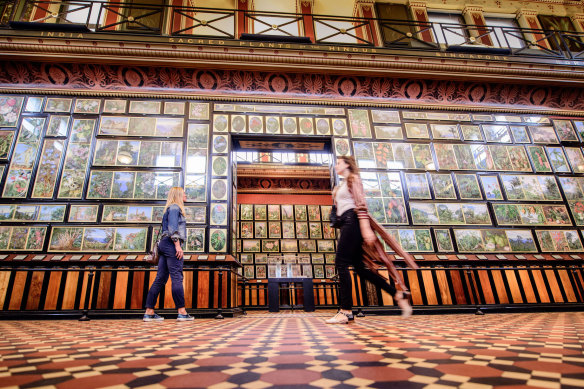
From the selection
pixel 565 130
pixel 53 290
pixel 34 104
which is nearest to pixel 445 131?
pixel 565 130

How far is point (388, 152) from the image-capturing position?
20.6ft

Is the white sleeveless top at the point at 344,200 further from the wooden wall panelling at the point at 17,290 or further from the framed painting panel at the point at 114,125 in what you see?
the wooden wall panelling at the point at 17,290

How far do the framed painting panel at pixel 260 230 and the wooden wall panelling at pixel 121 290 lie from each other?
5.52m

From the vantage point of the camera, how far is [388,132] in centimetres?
645

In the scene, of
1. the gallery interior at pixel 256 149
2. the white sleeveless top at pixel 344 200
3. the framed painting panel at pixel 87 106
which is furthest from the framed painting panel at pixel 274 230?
the white sleeveless top at pixel 344 200

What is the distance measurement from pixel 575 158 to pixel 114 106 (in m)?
10.1

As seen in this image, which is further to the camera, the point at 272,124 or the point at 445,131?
the point at 445,131

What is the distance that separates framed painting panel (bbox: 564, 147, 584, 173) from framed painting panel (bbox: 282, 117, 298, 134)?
242 inches

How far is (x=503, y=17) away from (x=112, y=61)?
36.0 feet

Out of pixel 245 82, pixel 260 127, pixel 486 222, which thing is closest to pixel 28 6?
pixel 245 82

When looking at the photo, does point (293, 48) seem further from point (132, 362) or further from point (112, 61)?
point (132, 362)

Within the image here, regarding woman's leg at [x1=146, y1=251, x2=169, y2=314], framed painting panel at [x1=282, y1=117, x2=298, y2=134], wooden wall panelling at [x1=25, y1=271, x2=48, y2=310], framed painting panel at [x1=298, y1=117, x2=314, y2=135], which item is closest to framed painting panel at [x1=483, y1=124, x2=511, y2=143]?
framed painting panel at [x1=298, y1=117, x2=314, y2=135]

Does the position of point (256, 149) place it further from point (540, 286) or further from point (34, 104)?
point (540, 286)

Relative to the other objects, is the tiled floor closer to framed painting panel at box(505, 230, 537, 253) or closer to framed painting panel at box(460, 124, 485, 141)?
framed painting panel at box(505, 230, 537, 253)
